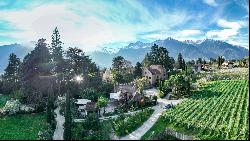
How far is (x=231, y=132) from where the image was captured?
50.6 m

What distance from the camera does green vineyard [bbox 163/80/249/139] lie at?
5112cm

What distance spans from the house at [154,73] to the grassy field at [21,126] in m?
42.3

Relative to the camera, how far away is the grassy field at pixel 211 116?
5097 cm

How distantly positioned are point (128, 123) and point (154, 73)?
Answer: 48.7 metres

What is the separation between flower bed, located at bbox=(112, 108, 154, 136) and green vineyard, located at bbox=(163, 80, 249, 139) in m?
3.80

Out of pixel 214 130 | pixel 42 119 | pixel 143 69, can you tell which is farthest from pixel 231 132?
pixel 143 69

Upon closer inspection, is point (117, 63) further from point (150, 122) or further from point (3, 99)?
point (150, 122)

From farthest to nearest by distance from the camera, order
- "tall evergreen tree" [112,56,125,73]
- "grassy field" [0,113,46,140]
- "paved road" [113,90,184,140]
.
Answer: "tall evergreen tree" [112,56,125,73] → "grassy field" [0,113,46,140] → "paved road" [113,90,184,140]

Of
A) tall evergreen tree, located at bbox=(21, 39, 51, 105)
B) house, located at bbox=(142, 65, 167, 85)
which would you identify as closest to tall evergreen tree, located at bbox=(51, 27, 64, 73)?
tall evergreen tree, located at bbox=(21, 39, 51, 105)

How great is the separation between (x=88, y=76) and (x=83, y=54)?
660cm

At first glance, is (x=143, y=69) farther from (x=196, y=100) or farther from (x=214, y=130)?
(x=214, y=130)

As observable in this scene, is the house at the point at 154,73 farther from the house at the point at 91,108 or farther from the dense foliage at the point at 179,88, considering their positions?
the house at the point at 91,108

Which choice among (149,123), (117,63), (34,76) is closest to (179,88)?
(149,123)

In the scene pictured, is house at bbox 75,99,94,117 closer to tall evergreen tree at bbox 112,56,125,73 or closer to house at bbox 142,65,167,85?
house at bbox 142,65,167,85
